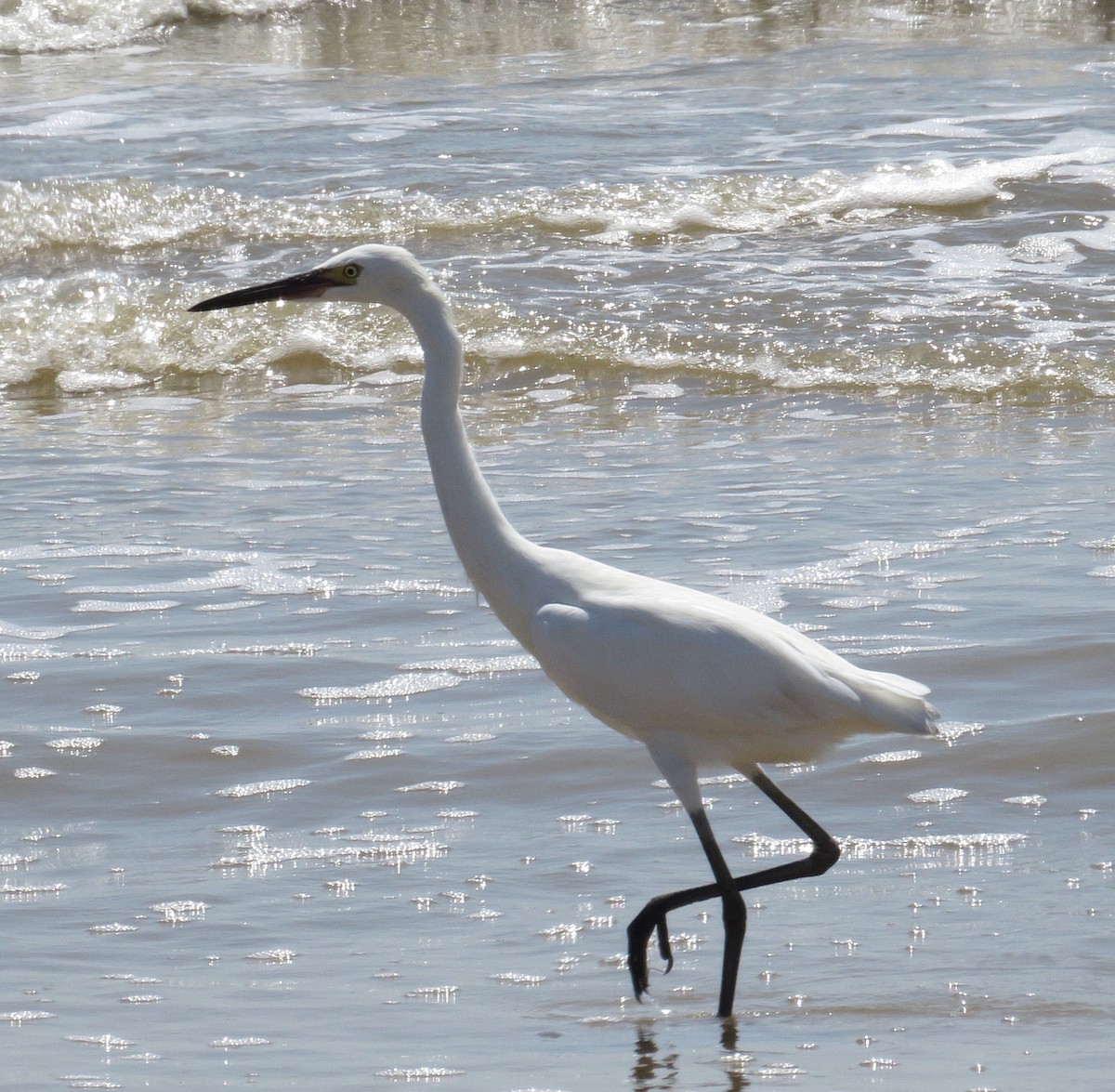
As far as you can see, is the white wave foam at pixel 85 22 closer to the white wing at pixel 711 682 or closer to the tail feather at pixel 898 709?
the white wing at pixel 711 682

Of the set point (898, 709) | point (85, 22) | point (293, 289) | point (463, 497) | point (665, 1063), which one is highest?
point (85, 22)

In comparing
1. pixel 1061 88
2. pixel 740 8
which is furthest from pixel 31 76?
pixel 1061 88

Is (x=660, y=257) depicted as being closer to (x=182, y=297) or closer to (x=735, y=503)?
(x=182, y=297)

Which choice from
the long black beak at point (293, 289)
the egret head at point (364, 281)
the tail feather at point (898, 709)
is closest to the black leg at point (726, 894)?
the tail feather at point (898, 709)

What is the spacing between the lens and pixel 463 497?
368 centimetres

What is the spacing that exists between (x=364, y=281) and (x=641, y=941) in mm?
1539

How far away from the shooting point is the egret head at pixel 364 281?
3707 mm

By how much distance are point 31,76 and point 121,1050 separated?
14.6 meters

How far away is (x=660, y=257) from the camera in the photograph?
1049 centimetres

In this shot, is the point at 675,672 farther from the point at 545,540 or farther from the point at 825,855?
the point at 545,540

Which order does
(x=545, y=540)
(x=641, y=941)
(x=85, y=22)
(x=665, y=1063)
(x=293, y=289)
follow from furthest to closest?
(x=85, y=22) → (x=545, y=540) → (x=293, y=289) → (x=641, y=941) → (x=665, y=1063)

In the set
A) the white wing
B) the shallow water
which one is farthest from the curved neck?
the shallow water

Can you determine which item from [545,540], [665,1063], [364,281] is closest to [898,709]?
[665,1063]

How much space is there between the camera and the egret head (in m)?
3.71
